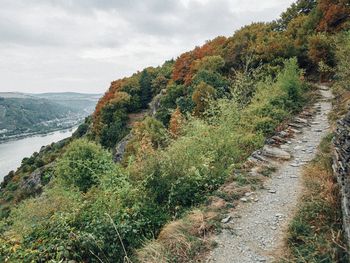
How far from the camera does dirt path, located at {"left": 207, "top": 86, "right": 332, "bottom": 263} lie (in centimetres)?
476

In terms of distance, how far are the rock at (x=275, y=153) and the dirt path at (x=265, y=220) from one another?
0.22 meters

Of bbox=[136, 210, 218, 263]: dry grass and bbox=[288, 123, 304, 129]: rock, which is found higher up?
bbox=[288, 123, 304, 129]: rock

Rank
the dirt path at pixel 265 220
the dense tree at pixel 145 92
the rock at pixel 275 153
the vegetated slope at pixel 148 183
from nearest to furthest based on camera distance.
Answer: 1. the dirt path at pixel 265 220
2. the vegetated slope at pixel 148 183
3. the rock at pixel 275 153
4. the dense tree at pixel 145 92

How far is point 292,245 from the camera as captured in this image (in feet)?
15.2

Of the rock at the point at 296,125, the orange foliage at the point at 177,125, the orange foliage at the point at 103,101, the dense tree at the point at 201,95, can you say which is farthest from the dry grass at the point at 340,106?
the orange foliage at the point at 103,101

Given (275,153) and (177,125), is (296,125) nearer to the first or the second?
(275,153)

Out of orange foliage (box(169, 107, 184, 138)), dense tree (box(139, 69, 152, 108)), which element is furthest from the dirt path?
dense tree (box(139, 69, 152, 108))

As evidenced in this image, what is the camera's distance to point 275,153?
9.02 m

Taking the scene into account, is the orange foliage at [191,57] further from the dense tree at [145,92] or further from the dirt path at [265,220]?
the dirt path at [265,220]

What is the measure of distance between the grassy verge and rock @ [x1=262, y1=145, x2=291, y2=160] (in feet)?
8.56

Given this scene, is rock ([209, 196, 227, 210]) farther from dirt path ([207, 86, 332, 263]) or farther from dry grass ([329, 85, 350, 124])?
dry grass ([329, 85, 350, 124])

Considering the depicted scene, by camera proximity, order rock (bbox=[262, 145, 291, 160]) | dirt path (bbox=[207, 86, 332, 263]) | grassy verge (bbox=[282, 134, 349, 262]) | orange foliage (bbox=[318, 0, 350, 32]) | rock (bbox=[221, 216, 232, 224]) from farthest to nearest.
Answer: orange foliage (bbox=[318, 0, 350, 32])
rock (bbox=[262, 145, 291, 160])
rock (bbox=[221, 216, 232, 224])
dirt path (bbox=[207, 86, 332, 263])
grassy verge (bbox=[282, 134, 349, 262])

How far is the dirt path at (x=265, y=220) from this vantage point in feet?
15.6

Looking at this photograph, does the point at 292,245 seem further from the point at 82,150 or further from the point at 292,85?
the point at 82,150
